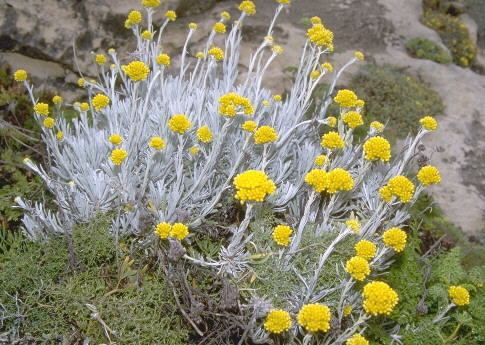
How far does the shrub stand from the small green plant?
2841mm

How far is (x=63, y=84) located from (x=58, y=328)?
2.40 metres

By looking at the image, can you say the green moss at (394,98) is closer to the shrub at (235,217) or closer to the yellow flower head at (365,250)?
the shrub at (235,217)

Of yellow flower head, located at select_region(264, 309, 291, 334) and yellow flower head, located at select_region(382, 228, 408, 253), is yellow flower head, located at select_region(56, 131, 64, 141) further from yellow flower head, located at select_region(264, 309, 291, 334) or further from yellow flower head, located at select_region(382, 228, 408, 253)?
yellow flower head, located at select_region(382, 228, 408, 253)

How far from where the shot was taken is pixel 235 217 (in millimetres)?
3221

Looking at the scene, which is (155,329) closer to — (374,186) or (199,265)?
(199,265)

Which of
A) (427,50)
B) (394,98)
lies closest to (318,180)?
(394,98)

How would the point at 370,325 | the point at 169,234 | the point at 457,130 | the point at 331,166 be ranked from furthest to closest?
the point at 457,130 < the point at 331,166 < the point at 370,325 < the point at 169,234

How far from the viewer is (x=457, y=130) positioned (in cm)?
491

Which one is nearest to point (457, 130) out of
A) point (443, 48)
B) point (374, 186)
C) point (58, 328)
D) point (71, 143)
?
point (443, 48)

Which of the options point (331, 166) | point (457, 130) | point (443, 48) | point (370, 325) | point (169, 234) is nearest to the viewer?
point (169, 234)

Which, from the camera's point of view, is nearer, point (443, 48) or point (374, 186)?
point (374, 186)

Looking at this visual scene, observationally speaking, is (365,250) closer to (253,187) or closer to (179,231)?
(253,187)

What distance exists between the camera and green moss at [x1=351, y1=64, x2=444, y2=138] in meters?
4.82

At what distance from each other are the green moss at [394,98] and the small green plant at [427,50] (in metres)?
0.66
